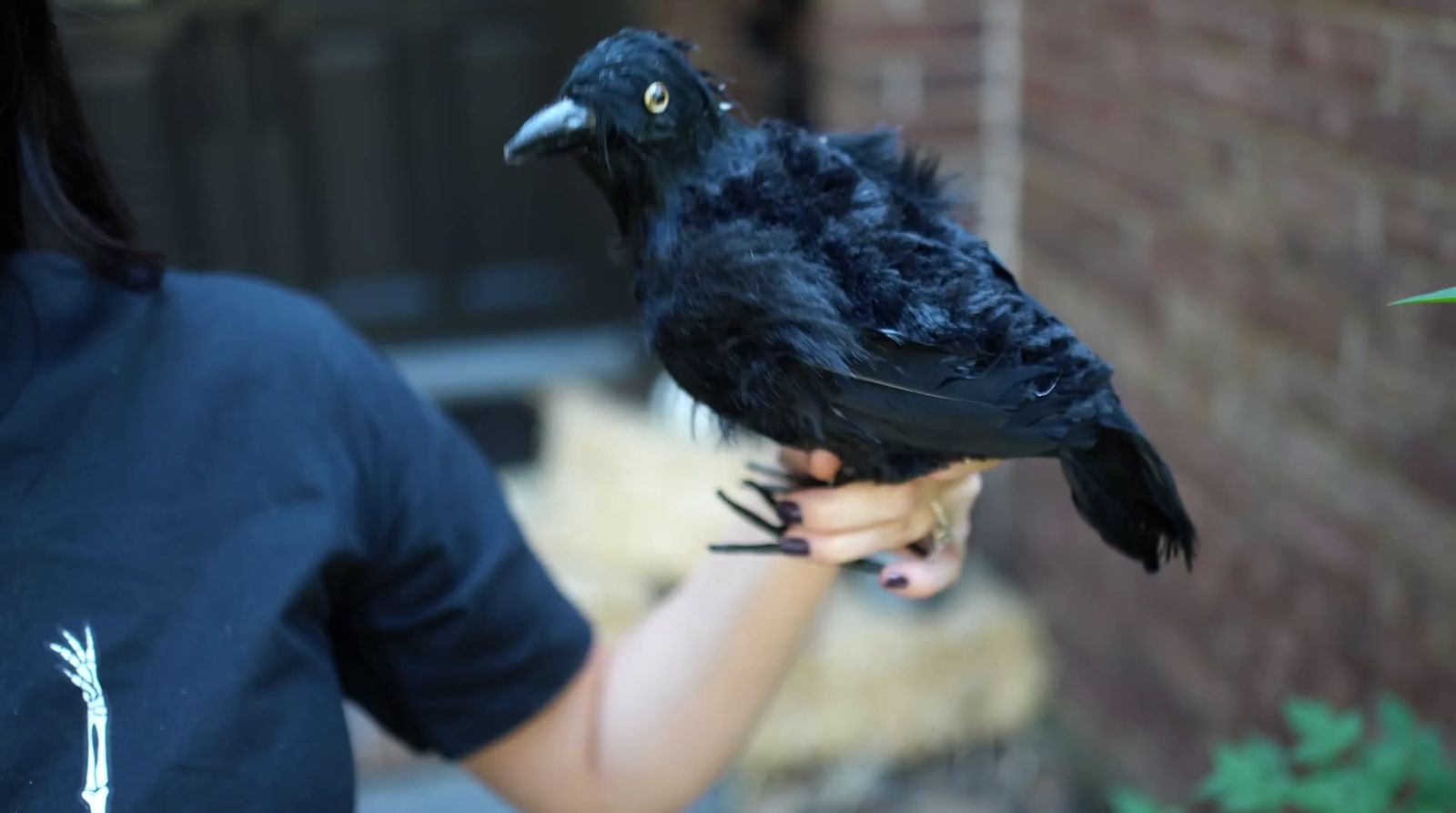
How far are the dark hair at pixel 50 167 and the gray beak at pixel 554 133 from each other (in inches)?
15.1

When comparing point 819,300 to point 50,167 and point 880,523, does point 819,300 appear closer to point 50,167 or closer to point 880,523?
point 880,523

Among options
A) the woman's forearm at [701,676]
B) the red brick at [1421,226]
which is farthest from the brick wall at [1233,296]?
the woman's forearm at [701,676]

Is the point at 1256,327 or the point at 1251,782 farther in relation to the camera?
the point at 1256,327

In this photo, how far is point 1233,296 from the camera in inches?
98.1

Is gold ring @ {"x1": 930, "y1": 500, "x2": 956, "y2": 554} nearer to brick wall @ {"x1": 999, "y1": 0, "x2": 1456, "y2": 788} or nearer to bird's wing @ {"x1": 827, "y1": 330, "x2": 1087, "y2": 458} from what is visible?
bird's wing @ {"x1": 827, "y1": 330, "x2": 1087, "y2": 458}

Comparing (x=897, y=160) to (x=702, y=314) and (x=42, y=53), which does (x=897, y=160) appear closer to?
(x=702, y=314)

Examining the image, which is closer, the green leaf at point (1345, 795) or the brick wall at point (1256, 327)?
the green leaf at point (1345, 795)

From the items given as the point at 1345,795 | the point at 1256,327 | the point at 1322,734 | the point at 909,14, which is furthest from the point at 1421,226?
the point at 909,14

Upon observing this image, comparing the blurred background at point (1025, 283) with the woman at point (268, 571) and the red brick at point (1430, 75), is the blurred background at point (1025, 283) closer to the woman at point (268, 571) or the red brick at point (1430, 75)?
the red brick at point (1430, 75)

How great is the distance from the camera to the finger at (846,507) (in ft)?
4.16

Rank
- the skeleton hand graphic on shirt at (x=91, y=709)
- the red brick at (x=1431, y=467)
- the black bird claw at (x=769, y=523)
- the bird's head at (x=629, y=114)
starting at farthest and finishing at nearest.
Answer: the red brick at (x=1431, y=467)
the black bird claw at (x=769, y=523)
the bird's head at (x=629, y=114)
the skeleton hand graphic on shirt at (x=91, y=709)

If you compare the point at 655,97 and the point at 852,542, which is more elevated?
the point at 655,97

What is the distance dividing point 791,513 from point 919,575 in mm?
128

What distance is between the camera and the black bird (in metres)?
1.17
